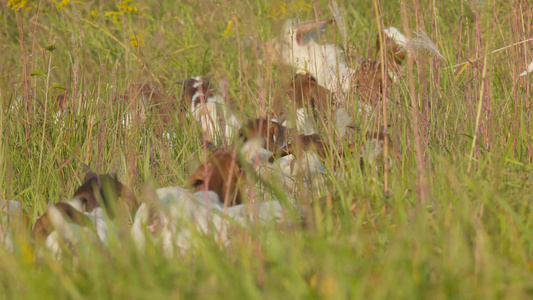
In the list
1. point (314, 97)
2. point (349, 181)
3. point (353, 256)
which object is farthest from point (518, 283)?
point (314, 97)

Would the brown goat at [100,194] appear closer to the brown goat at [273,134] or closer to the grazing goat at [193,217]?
the grazing goat at [193,217]

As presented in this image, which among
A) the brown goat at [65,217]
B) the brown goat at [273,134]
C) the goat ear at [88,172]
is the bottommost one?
the brown goat at [273,134]

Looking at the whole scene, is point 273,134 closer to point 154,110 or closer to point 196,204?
point 154,110

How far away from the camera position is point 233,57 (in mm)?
4535

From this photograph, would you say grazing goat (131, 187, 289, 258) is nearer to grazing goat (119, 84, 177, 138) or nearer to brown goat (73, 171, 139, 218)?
brown goat (73, 171, 139, 218)

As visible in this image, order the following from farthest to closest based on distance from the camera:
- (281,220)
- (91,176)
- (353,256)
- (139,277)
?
(91,176), (281,220), (353,256), (139,277)

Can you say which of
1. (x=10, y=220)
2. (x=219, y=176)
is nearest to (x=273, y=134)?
(x=219, y=176)

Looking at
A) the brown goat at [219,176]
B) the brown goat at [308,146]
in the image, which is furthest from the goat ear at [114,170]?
the brown goat at [308,146]

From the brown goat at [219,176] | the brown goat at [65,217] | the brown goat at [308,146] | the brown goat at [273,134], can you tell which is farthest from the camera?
the brown goat at [273,134]

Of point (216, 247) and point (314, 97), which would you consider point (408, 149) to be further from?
point (216, 247)

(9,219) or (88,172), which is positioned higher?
(88,172)

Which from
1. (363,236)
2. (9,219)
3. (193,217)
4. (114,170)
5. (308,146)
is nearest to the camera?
(363,236)

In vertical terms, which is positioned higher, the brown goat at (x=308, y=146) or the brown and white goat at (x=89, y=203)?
the brown and white goat at (x=89, y=203)

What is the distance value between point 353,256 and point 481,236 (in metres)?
0.26
